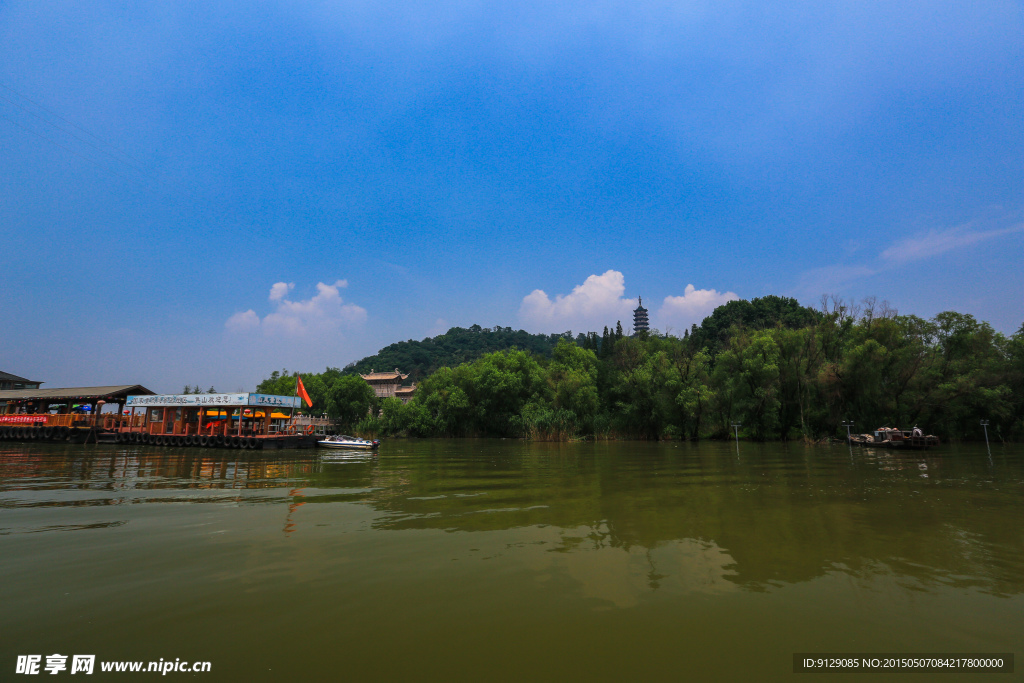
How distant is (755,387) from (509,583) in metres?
54.4

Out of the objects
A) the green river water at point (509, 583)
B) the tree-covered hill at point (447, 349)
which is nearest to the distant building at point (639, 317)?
the tree-covered hill at point (447, 349)

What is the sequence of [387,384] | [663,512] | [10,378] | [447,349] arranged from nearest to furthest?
[663,512] → [10,378] → [387,384] → [447,349]

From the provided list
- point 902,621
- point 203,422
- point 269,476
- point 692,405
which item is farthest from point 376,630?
point 692,405

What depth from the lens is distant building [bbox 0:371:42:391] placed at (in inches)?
2734

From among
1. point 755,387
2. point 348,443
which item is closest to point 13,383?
point 348,443

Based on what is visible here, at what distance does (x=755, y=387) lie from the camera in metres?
53.6

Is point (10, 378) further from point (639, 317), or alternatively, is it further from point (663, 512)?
point (639, 317)

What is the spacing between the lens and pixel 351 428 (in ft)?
278

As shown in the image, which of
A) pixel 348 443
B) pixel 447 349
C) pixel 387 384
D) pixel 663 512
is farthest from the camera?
pixel 447 349

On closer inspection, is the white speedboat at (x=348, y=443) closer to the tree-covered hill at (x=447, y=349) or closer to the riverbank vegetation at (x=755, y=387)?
the riverbank vegetation at (x=755, y=387)

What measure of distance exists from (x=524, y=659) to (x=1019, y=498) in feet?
61.1

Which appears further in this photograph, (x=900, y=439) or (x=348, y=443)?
(x=348, y=443)

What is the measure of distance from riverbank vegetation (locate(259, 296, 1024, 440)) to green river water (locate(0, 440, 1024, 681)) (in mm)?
40460

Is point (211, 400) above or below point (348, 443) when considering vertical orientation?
above
